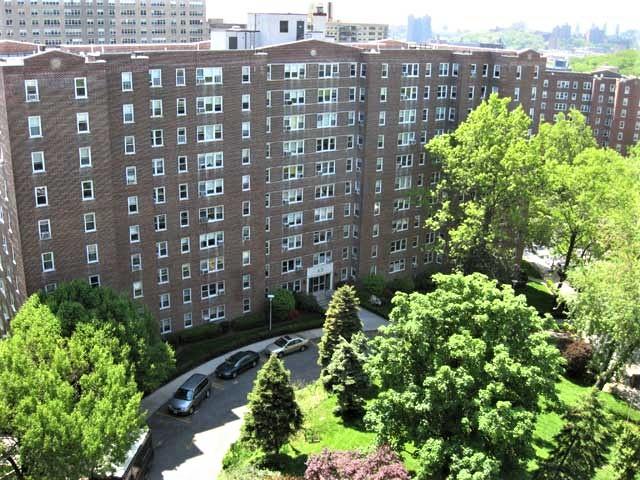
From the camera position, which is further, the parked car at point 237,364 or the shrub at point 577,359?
the shrub at point 577,359

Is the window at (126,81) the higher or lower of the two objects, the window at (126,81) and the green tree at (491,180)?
the higher

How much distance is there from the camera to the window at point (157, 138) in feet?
161

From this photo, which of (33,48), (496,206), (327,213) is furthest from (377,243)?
(33,48)

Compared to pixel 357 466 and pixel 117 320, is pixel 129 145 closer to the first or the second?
pixel 117 320

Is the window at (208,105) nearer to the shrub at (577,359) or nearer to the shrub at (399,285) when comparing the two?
the shrub at (399,285)

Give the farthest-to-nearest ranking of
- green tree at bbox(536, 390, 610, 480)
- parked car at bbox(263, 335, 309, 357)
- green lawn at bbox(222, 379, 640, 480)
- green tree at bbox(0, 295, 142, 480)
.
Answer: parked car at bbox(263, 335, 309, 357) → green lawn at bbox(222, 379, 640, 480) → green tree at bbox(536, 390, 610, 480) → green tree at bbox(0, 295, 142, 480)

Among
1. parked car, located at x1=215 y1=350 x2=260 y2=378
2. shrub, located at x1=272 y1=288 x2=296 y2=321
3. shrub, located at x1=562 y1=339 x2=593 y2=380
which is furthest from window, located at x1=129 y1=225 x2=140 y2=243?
shrub, located at x1=562 y1=339 x2=593 y2=380

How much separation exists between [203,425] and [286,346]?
12038 millimetres

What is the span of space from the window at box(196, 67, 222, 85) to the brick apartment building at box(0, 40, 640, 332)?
112 millimetres

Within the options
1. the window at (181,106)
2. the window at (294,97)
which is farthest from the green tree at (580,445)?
the window at (181,106)

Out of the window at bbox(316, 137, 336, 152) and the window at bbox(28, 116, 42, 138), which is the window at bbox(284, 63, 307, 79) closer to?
the window at bbox(316, 137, 336, 152)

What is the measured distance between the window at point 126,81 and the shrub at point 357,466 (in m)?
29.6

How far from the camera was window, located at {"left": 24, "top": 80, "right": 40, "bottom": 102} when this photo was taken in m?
40.8

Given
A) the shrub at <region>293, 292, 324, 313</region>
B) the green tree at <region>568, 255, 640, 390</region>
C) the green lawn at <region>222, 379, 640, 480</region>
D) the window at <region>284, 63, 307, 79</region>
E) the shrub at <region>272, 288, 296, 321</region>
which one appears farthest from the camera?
the shrub at <region>293, 292, 324, 313</region>
